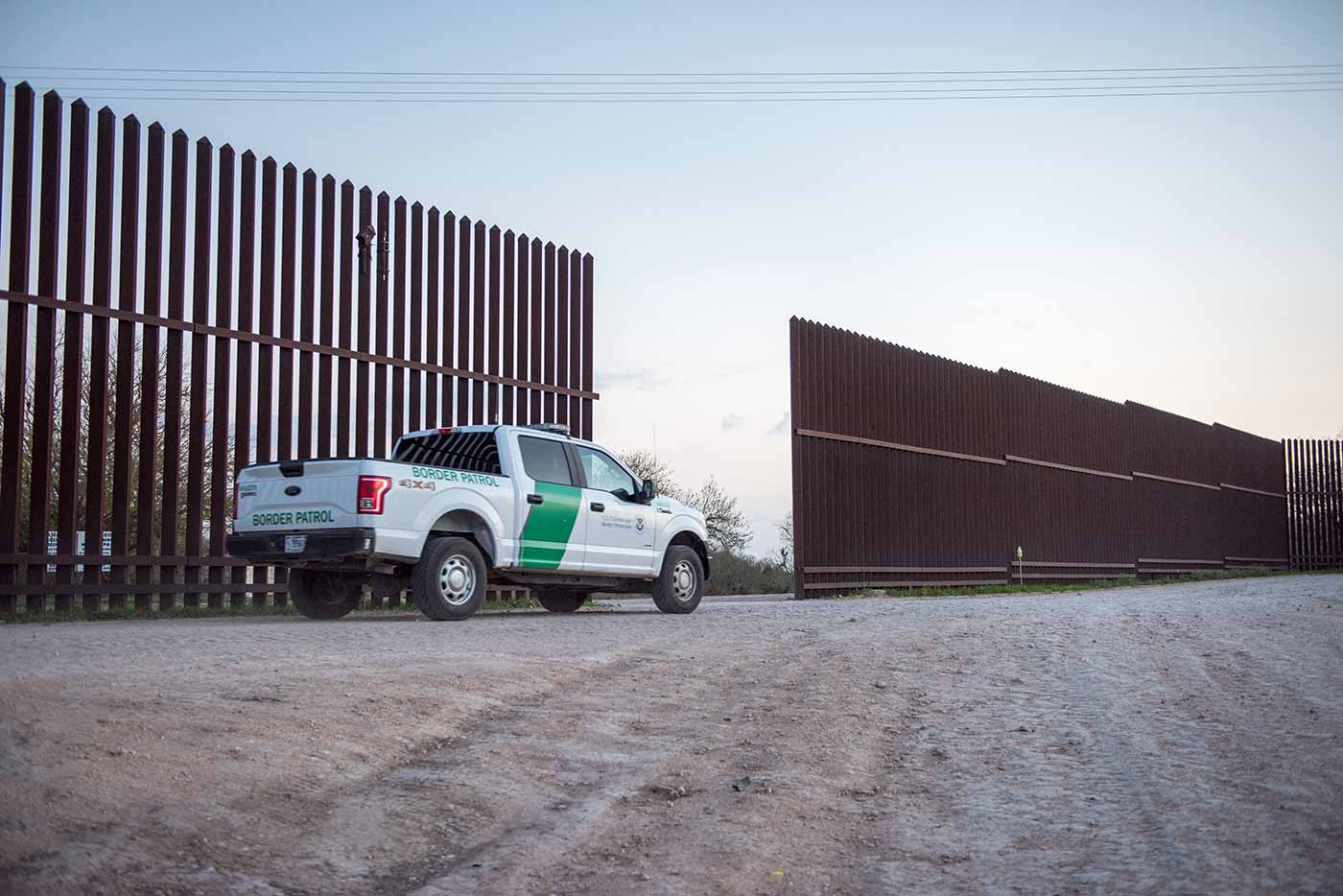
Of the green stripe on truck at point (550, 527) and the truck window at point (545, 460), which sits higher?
the truck window at point (545, 460)

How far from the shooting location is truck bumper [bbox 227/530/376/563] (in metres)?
10.8

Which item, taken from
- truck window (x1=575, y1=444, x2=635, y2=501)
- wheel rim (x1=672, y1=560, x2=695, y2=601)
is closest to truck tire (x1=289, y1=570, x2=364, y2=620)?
truck window (x1=575, y1=444, x2=635, y2=501)

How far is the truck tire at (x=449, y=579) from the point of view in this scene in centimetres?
1131

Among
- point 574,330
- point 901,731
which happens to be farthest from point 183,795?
point 574,330

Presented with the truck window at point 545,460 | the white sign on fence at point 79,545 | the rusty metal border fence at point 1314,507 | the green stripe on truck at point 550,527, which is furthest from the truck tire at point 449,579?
the rusty metal border fence at point 1314,507

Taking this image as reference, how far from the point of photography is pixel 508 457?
12.4 metres

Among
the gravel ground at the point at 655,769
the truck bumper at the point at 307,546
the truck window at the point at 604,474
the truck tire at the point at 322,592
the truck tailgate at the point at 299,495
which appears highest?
the truck window at the point at 604,474

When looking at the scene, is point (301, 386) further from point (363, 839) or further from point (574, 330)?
point (363, 839)

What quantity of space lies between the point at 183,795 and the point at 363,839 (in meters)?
0.73

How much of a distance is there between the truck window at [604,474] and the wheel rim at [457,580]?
2.03 metres

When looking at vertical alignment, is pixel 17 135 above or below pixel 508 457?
above

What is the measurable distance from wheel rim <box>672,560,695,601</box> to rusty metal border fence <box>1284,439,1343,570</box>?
32.8 meters

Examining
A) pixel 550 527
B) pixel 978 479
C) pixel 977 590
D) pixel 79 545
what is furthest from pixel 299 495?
pixel 978 479

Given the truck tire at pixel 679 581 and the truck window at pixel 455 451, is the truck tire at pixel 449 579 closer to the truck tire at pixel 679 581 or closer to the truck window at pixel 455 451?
the truck window at pixel 455 451
